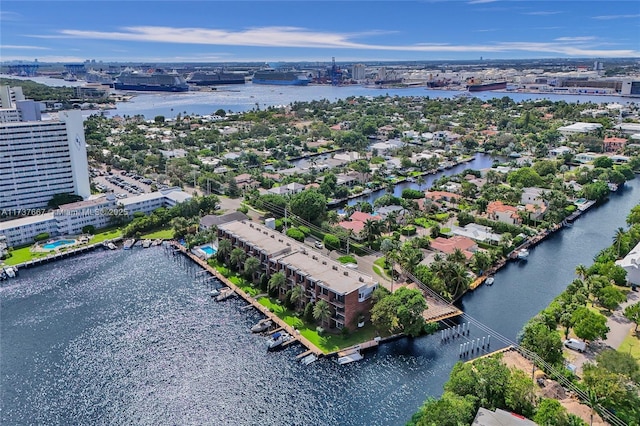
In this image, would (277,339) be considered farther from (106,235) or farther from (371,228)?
(106,235)

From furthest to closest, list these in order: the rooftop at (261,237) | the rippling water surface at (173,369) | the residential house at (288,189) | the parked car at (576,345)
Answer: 1. the residential house at (288,189)
2. the rooftop at (261,237)
3. the parked car at (576,345)
4. the rippling water surface at (173,369)

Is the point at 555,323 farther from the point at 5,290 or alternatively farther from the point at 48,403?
the point at 5,290

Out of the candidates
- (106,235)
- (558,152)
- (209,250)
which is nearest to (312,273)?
(209,250)

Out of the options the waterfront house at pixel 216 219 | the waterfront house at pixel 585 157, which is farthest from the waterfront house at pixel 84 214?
the waterfront house at pixel 585 157

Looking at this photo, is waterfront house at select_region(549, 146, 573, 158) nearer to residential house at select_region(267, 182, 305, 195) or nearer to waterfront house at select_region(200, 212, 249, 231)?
residential house at select_region(267, 182, 305, 195)

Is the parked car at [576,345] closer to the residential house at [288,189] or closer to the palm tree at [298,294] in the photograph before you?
the palm tree at [298,294]

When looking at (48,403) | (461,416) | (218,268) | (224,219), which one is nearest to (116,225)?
(224,219)
